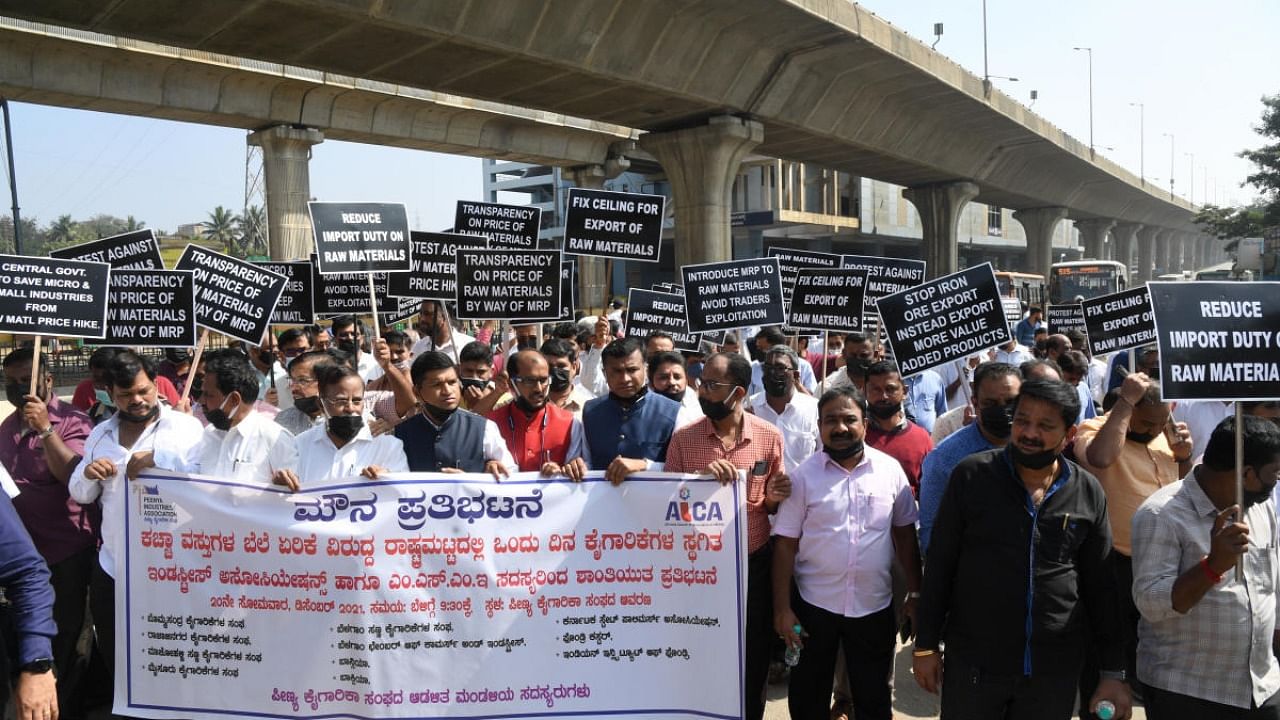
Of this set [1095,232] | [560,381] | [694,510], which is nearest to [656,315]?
[560,381]

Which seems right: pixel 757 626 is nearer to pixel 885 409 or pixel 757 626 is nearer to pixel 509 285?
pixel 885 409

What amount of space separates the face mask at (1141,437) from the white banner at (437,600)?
1.83 m

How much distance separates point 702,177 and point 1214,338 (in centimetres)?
1995

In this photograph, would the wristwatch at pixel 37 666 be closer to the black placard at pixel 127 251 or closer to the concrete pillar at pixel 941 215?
the black placard at pixel 127 251

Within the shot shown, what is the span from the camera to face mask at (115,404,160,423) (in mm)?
4555

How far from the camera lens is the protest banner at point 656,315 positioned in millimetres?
9539

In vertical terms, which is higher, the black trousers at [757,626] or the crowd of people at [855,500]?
the crowd of people at [855,500]

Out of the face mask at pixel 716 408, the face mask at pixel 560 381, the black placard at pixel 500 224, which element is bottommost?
the face mask at pixel 716 408

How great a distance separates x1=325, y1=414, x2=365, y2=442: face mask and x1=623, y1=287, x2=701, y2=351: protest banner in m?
5.35

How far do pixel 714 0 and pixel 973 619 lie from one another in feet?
52.2

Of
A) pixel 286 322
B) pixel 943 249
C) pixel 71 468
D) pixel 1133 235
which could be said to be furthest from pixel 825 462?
pixel 1133 235

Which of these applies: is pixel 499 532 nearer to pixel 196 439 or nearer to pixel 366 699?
pixel 366 699

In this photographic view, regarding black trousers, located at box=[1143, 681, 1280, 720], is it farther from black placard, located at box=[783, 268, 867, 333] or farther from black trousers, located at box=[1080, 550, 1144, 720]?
black placard, located at box=[783, 268, 867, 333]

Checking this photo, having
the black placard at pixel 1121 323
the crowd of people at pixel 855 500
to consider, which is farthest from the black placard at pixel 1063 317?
the crowd of people at pixel 855 500
